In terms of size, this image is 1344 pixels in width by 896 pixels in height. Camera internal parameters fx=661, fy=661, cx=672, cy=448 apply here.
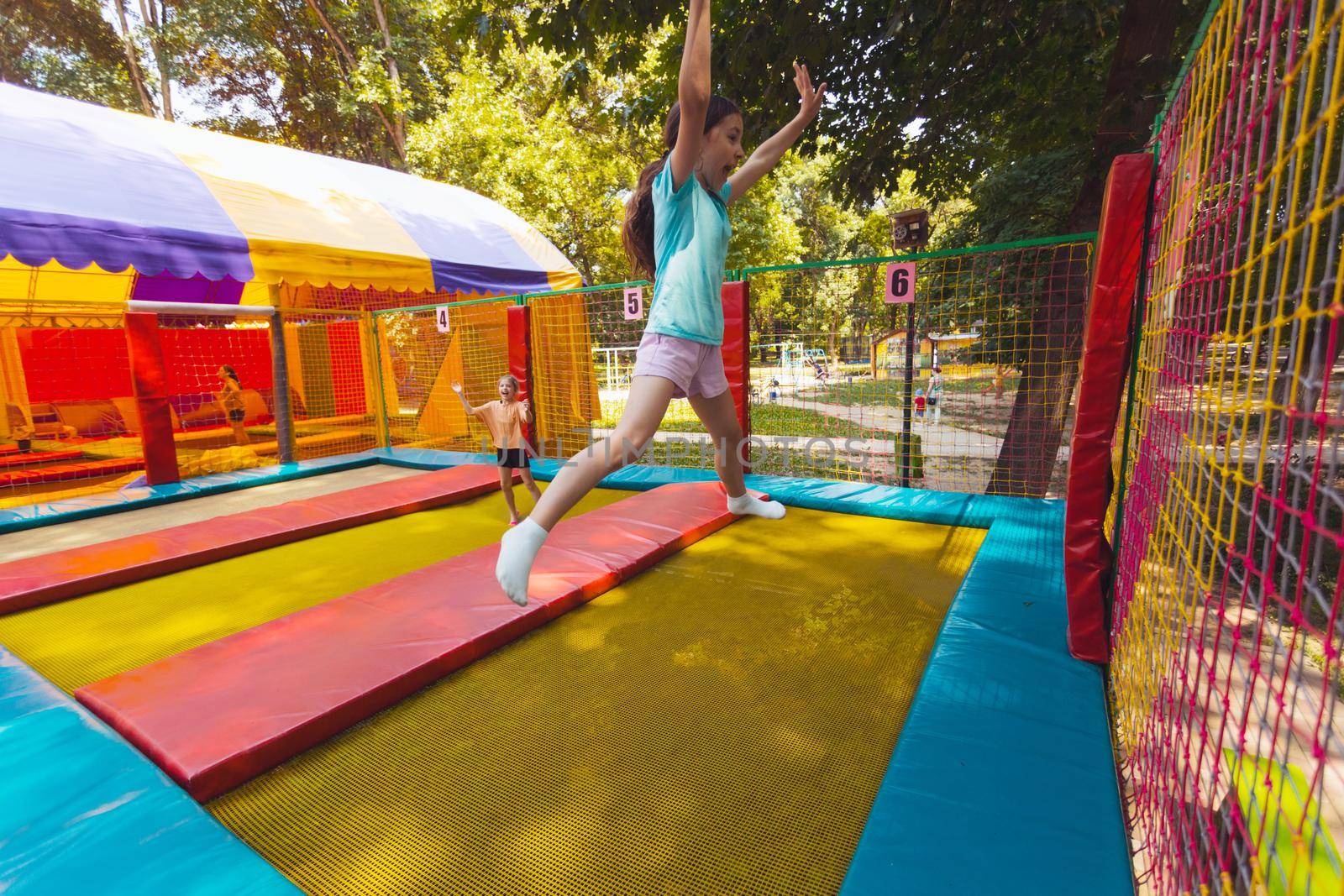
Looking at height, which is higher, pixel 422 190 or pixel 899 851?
Answer: pixel 422 190

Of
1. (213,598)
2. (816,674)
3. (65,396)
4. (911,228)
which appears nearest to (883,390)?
(911,228)

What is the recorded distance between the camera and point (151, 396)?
5.14m

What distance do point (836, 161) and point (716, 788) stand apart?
16.3 feet

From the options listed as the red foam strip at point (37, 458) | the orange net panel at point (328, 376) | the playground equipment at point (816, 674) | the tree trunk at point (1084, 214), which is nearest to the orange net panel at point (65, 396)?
the red foam strip at point (37, 458)

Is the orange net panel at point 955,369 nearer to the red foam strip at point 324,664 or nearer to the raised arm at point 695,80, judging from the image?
the raised arm at point 695,80

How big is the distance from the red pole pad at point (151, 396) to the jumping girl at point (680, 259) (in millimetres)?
4613

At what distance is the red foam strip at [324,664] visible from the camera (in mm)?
1506

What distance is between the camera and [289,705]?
5.37ft

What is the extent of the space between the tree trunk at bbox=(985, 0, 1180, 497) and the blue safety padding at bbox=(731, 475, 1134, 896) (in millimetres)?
2220

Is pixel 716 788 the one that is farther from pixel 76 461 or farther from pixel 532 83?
pixel 532 83

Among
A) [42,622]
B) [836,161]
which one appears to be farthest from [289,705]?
[836,161]

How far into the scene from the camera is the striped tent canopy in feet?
15.0

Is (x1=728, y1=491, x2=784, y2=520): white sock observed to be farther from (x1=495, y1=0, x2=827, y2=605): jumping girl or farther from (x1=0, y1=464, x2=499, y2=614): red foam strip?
(x1=0, y1=464, x2=499, y2=614): red foam strip

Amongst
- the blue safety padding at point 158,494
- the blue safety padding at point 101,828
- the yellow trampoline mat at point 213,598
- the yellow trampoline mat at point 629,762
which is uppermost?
the blue safety padding at point 101,828
